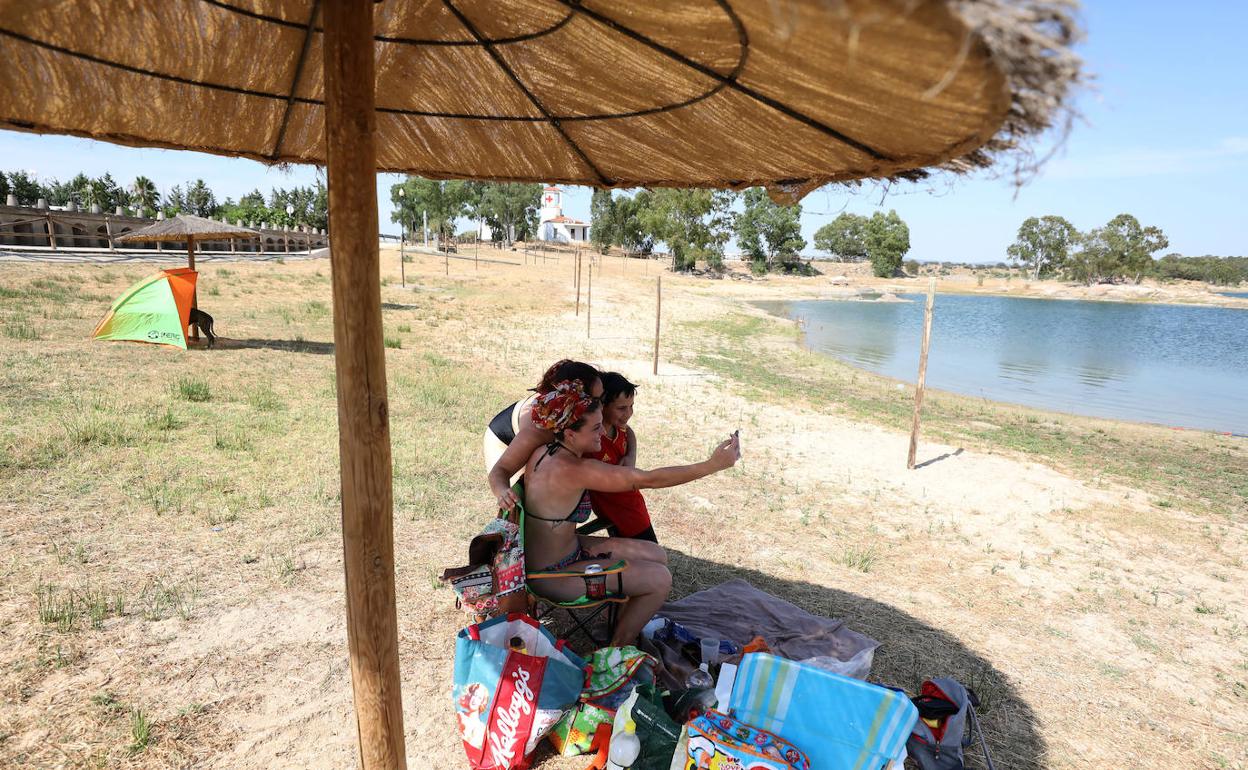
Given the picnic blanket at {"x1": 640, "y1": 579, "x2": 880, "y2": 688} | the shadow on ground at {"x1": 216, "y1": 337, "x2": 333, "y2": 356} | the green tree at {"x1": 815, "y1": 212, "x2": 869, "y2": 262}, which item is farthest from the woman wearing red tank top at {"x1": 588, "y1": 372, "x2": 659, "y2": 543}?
the green tree at {"x1": 815, "y1": 212, "x2": 869, "y2": 262}

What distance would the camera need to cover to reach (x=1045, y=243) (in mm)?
84500

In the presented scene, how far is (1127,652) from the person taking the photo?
3699 millimetres

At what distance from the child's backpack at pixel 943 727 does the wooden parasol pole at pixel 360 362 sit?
6.68 ft

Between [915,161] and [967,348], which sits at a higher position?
[915,161]

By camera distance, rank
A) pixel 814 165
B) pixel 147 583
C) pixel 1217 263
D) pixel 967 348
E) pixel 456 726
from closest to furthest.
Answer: pixel 814 165 → pixel 456 726 → pixel 147 583 → pixel 967 348 → pixel 1217 263

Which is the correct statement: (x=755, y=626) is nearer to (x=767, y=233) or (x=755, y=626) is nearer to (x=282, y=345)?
(x=282, y=345)

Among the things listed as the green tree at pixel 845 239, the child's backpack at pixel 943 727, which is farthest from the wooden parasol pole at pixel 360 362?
the green tree at pixel 845 239

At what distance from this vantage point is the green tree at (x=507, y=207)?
209ft

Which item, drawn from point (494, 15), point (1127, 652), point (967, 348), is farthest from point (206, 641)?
point (967, 348)

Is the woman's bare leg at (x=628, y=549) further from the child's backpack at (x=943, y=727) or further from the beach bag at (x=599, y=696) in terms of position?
the child's backpack at (x=943, y=727)

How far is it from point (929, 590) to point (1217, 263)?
13143cm

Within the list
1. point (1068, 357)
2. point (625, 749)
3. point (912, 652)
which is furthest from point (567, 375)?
point (1068, 357)

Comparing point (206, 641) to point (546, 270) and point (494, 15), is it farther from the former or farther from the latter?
point (546, 270)

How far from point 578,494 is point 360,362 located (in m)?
1.33
